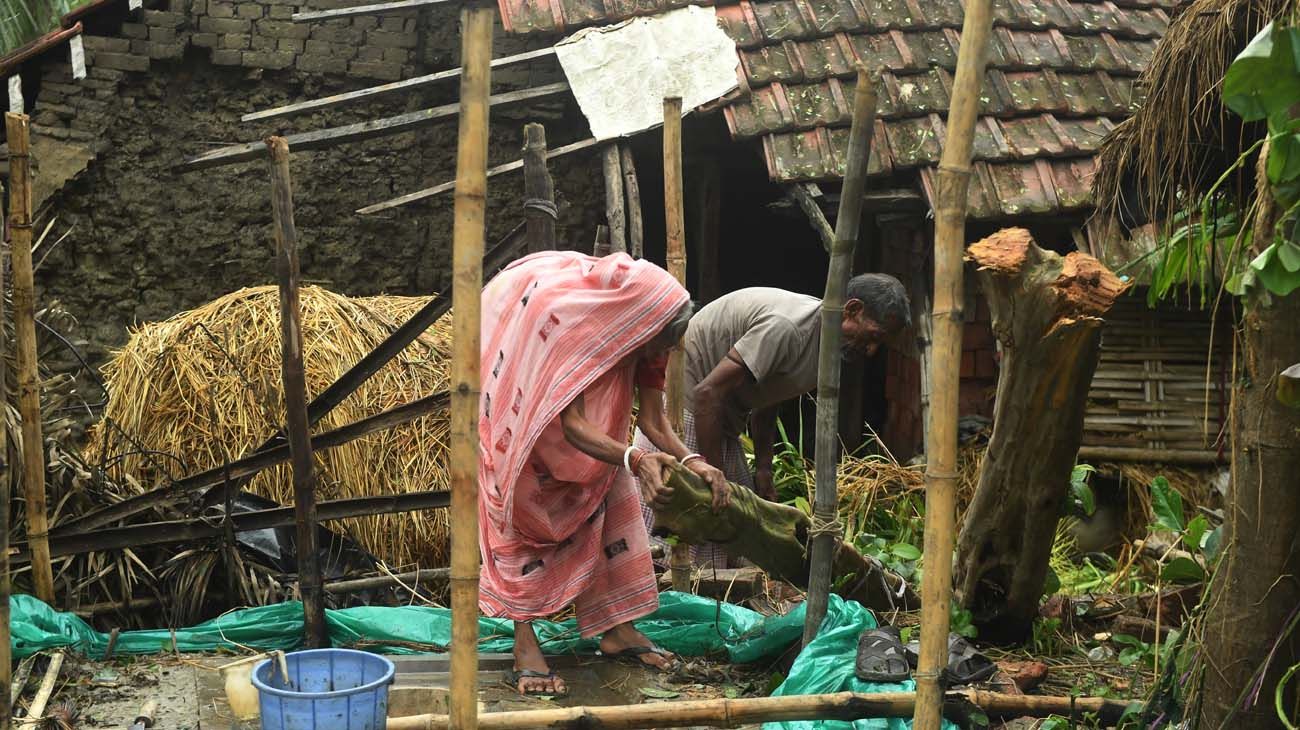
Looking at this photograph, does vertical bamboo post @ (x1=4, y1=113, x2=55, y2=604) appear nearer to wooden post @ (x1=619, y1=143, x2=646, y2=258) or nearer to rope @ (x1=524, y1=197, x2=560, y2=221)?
rope @ (x1=524, y1=197, x2=560, y2=221)

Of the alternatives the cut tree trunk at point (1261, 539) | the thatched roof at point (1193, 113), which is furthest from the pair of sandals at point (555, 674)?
the thatched roof at point (1193, 113)

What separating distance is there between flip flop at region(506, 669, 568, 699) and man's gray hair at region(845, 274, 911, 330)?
1.75 meters

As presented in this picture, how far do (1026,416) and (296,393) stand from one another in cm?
238

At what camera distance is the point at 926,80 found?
737 cm

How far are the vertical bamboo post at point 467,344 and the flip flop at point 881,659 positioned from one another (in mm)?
1533

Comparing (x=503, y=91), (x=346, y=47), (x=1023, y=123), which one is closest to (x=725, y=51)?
(x=503, y=91)

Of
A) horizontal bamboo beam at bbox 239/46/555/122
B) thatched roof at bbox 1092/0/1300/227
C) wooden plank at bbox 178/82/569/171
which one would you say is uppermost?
horizontal bamboo beam at bbox 239/46/555/122

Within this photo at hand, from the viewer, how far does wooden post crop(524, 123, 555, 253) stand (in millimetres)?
5016

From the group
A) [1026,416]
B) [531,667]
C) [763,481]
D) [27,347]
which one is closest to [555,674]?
[531,667]

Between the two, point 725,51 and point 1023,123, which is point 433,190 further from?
point 1023,123

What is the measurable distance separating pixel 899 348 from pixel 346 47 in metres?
3.76

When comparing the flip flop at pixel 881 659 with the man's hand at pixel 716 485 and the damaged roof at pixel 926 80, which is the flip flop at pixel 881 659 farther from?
the damaged roof at pixel 926 80

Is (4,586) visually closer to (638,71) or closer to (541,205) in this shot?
(541,205)

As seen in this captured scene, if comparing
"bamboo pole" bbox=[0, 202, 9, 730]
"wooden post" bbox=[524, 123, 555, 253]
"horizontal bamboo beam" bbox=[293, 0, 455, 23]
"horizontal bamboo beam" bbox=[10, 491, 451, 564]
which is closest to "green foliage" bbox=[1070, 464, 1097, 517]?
"wooden post" bbox=[524, 123, 555, 253]
